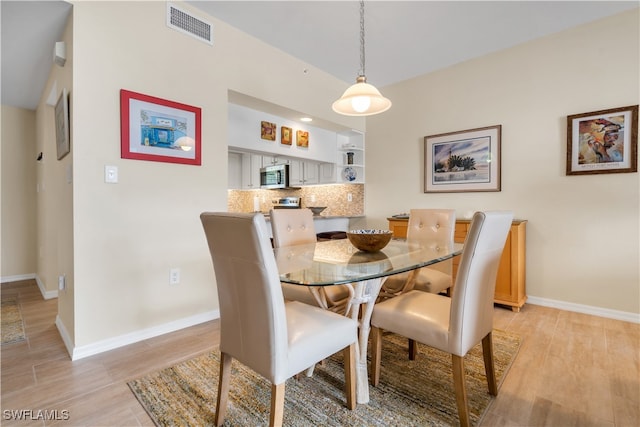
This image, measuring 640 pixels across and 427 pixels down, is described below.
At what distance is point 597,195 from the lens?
271 cm

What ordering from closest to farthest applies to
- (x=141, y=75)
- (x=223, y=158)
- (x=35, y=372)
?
(x=35, y=372)
(x=141, y=75)
(x=223, y=158)

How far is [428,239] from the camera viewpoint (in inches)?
99.0

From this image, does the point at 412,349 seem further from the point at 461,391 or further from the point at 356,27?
the point at 356,27

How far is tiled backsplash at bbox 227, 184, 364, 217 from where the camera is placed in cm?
447

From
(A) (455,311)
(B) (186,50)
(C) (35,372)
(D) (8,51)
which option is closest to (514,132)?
(A) (455,311)

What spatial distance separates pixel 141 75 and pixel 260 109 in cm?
134

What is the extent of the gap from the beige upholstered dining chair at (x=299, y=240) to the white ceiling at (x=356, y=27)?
1698mm

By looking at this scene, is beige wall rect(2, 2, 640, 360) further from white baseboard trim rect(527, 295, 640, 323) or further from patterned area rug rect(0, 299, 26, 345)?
patterned area rug rect(0, 299, 26, 345)

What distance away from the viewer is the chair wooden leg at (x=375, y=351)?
160 cm

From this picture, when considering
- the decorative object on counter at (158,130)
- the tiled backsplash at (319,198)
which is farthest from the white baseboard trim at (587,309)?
the decorative object on counter at (158,130)

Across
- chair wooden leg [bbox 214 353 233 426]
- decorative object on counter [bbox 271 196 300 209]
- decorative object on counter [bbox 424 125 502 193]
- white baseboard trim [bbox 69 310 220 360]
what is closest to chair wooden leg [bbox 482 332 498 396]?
chair wooden leg [bbox 214 353 233 426]

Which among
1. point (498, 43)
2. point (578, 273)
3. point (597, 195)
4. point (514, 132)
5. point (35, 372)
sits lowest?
point (35, 372)

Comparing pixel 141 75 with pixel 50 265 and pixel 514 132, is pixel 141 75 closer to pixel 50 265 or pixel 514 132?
pixel 50 265

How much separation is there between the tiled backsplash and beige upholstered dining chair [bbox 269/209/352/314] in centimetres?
185
